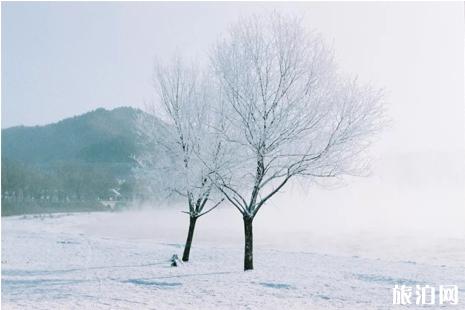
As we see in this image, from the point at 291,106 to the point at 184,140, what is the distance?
5657 millimetres

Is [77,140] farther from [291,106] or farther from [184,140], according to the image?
[291,106]

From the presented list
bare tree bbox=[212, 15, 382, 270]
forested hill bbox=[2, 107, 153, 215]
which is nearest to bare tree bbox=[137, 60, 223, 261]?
bare tree bbox=[212, 15, 382, 270]

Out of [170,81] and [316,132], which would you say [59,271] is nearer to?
[170,81]

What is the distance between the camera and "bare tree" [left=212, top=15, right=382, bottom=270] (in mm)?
16516

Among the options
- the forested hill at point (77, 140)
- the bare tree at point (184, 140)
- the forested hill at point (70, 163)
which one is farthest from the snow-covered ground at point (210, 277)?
the forested hill at point (77, 140)

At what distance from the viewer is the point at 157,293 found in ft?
45.0

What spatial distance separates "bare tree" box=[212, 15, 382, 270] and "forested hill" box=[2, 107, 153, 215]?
73.3 m

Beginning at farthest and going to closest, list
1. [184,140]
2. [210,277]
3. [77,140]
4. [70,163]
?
[77,140] → [70,163] → [184,140] → [210,277]

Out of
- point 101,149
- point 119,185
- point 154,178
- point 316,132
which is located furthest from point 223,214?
point 101,149

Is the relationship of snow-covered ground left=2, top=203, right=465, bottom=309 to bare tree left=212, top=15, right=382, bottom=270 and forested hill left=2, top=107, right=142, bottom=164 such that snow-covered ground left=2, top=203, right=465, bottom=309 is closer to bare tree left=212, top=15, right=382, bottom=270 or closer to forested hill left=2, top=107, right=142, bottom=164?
bare tree left=212, top=15, right=382, bottom=270

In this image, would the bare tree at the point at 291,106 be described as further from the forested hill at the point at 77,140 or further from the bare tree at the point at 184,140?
the forested hill at the point at 77,140

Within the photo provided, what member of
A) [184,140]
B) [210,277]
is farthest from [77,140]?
[210,277]

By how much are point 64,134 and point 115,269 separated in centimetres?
17451

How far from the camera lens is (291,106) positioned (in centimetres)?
1652
